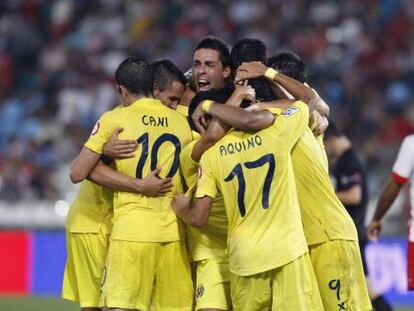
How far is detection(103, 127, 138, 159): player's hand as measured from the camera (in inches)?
295

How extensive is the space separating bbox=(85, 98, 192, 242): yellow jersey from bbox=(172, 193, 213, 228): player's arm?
14 cm

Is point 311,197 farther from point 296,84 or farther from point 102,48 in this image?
point 102,48

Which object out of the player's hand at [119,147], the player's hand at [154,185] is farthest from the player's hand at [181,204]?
the player's hand at [119,147]

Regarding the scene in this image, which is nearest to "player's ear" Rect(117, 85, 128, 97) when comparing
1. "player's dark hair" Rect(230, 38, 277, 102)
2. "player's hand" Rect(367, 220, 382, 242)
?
"player's dark hair" Rect(230, 38, 277, 102)

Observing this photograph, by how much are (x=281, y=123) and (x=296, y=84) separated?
0.44 metres

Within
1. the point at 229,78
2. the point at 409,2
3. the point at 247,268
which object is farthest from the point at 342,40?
the point at 247,268

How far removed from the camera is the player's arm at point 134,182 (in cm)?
749

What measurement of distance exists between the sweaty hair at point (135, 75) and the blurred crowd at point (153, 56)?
894 centimetres

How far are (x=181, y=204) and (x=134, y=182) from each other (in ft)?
1.18

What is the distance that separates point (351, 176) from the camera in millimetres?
10562

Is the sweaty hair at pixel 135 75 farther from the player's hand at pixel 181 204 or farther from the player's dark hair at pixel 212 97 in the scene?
the player's hand at pixel 181 204

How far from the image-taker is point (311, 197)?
7219 millimetres

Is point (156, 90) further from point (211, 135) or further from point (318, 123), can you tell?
point (318, 123)

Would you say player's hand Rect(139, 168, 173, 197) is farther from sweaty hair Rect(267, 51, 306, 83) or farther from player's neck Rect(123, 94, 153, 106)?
sweaty hair Rect(267, 51, 306, 83)
